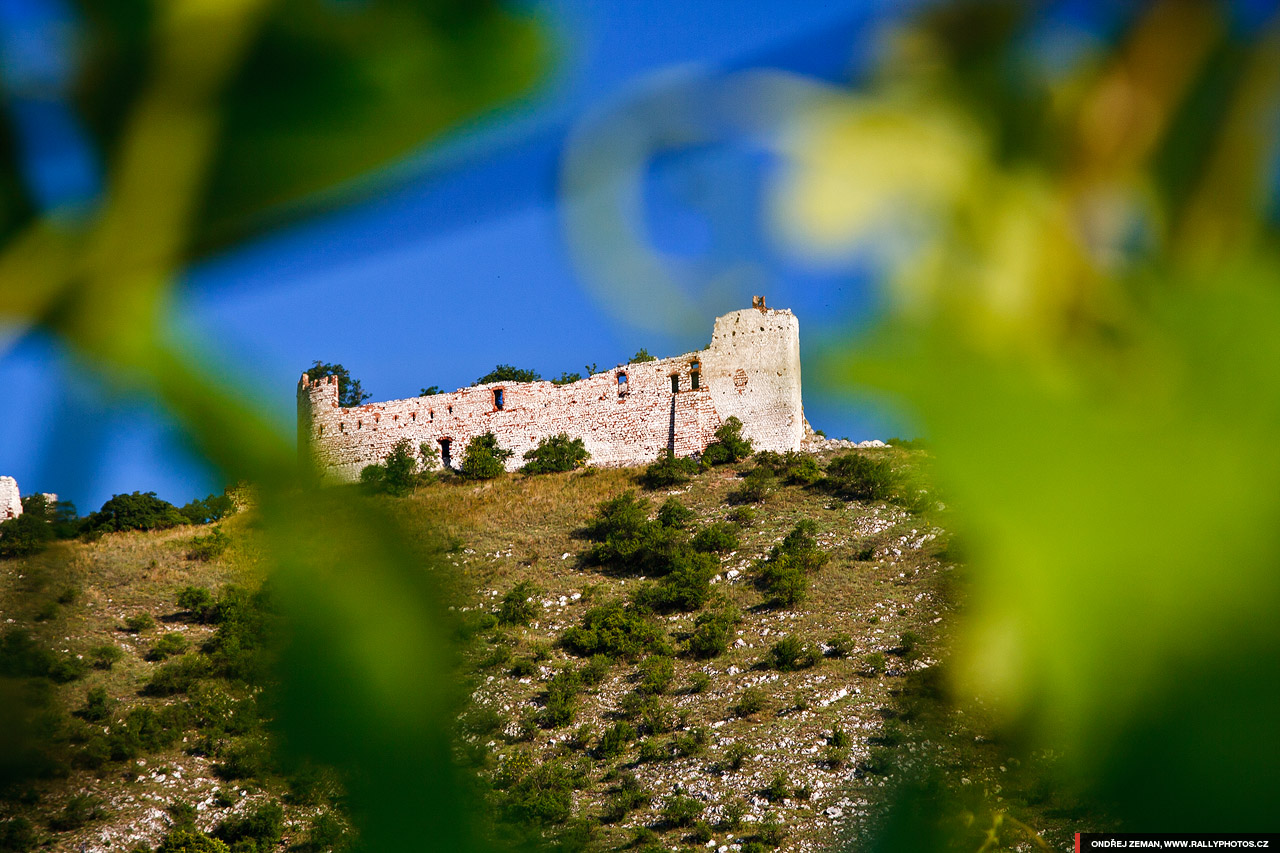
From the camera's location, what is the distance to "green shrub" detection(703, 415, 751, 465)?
1161 inches

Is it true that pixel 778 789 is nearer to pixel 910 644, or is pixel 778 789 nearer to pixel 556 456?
pixel 910 644

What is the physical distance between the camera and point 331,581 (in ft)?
1.89

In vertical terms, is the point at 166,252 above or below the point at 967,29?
below

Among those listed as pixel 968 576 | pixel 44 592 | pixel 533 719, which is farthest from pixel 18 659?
pixel 533 719

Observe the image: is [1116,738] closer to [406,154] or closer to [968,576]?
[968,576]

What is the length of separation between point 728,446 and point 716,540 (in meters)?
5.59

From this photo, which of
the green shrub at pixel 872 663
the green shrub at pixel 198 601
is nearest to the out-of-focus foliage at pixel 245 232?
the green shrub at pixel 198 601

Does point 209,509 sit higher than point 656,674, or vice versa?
point 209,509

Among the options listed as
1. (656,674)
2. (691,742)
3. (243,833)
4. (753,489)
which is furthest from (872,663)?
(243,833)

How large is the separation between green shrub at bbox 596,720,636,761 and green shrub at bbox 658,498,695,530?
9.51 metres

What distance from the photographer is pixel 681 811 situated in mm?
13148

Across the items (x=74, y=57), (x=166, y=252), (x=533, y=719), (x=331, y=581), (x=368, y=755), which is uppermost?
(x=74, y=57)

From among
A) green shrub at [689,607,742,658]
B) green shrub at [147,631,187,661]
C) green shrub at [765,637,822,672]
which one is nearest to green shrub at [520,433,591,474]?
green shrub at [689,607,742,658]

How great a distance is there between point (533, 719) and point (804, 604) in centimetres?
860
